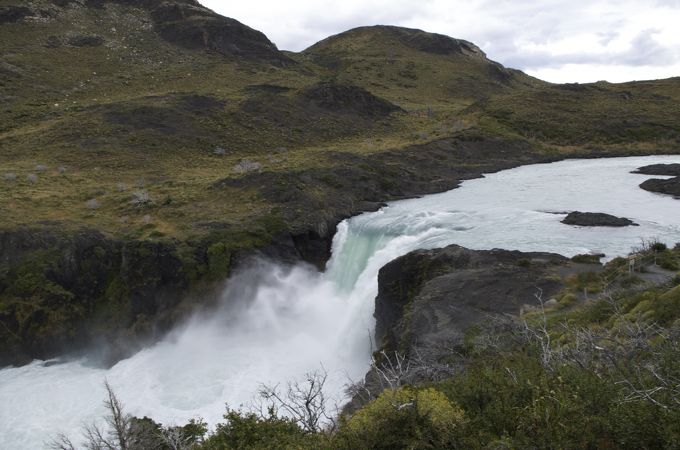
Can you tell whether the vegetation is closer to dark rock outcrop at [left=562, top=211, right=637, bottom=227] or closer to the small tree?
the small tree

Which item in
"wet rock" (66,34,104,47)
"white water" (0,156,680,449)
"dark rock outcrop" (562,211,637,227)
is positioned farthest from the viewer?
"wet rock" (66,34,104,47)

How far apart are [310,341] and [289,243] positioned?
22.7 ft

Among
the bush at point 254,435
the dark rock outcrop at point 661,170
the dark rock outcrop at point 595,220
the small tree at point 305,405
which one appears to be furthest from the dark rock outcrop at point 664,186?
the bush at point 254,435

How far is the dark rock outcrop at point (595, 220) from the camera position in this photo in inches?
983

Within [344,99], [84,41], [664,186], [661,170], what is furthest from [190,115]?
[661,170]

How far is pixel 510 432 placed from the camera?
22.6ft

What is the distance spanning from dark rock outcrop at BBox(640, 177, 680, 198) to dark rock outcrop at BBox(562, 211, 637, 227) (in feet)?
29.5

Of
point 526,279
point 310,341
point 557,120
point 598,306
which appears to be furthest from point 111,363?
point 557,120

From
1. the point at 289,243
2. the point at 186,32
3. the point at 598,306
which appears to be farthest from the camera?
the point at 186,32

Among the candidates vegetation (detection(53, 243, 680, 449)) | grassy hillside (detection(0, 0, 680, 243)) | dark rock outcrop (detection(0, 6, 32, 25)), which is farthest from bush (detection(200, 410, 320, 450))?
dark rock outcrop (detection(0, 6, 32, 25))

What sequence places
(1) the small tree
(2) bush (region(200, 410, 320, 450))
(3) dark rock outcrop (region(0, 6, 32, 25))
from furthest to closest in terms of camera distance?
1. (3) dark rock outcrop (region(0, 6, 32, 25))
2. (1) the small tree
3. (2) bush (region(200, 410, 320, 450))

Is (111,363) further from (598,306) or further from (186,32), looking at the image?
(186,32)

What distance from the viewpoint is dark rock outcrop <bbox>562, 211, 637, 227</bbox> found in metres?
25.0

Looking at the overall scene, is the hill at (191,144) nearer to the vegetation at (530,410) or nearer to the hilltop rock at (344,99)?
the hilltop rock at (344,99)
